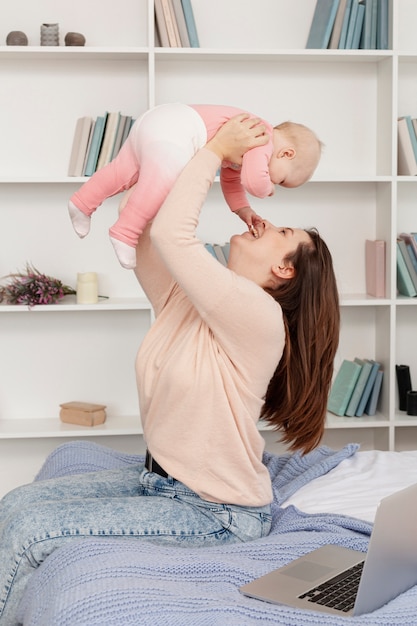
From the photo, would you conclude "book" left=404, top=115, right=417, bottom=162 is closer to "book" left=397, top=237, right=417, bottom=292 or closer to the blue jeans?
"book" left=397, top=237, right=417, bottom=292

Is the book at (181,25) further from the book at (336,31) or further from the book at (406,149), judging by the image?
the book at (406,149)

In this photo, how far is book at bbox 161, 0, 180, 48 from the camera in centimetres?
324

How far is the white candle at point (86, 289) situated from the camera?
3.36 m

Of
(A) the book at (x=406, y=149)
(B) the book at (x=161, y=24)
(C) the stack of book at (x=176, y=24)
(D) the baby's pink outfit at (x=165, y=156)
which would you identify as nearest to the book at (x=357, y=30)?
(A) the book at (x=406, y=149)

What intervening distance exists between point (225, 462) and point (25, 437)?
186cm

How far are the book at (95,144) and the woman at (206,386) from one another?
1.42 metres

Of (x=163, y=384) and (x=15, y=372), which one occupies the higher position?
(x=163, y=384)

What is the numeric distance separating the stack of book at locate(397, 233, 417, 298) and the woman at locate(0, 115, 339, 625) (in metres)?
1.63

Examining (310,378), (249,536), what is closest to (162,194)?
(310,378)

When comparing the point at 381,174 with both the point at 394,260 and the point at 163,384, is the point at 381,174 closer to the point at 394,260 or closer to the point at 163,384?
the point at 394,260

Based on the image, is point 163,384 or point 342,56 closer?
point 163,384

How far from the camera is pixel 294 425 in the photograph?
1.94 m

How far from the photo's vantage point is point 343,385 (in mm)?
3521

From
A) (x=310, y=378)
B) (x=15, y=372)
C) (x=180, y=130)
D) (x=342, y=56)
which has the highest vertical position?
(x=342, y=56)
